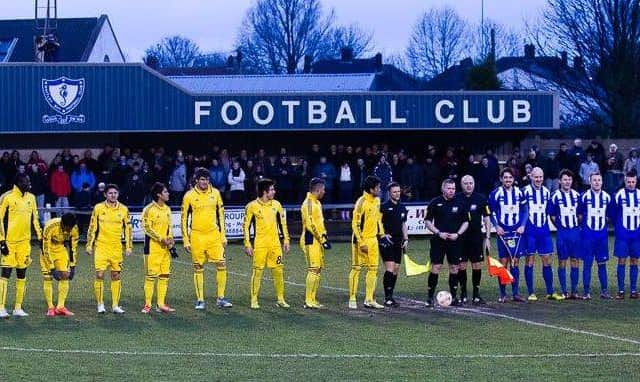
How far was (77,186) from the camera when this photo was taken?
3158 centimetres

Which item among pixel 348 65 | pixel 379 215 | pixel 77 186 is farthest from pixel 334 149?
pixel 348 65

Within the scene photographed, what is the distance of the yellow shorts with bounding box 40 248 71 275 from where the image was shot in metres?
17.4

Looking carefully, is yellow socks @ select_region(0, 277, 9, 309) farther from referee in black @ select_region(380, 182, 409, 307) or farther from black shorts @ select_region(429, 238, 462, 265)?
black shorts @ select_region(429, 238, 462, 265)

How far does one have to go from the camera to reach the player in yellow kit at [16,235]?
1719cm

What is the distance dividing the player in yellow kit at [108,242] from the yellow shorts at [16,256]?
2.95ft

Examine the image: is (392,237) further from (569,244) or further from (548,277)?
(569,244)

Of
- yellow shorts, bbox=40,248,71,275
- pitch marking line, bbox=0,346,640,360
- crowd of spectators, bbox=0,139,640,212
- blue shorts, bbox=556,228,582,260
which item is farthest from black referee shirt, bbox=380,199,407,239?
crowd of spectators, bbox=0,139,640,212

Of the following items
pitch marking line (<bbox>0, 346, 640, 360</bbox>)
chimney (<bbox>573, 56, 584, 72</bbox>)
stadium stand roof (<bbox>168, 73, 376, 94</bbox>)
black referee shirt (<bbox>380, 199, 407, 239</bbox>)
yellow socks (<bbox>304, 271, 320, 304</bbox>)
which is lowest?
pitch marking line (<bbox>0, 346, 640, 360</bbox>)

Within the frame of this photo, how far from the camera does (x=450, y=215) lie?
58.4ft

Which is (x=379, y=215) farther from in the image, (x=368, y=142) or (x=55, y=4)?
(x=55, y=4)

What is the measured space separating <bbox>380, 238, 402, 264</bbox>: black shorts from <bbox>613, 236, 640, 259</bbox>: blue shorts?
3.45 meters

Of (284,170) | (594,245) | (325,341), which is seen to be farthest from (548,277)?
(284,170)

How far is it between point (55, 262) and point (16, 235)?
2.18 ft

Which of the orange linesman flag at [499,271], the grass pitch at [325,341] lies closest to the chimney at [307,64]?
the grass pitch at [325,341]
